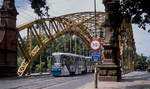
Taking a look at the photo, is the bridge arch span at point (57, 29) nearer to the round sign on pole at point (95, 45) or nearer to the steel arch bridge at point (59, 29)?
the steel arch bridge at point (59, 29)

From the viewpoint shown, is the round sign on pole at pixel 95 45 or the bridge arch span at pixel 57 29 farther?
the bridge arch span at pixel 57 29

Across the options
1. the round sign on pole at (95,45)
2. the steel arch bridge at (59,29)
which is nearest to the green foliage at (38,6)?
the round sign on pole at (95,45)

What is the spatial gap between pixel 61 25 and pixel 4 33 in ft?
128

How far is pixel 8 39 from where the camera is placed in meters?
49.6

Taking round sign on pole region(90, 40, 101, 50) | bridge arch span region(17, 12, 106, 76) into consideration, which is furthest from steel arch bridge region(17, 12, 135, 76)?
round sign on pole region(90, 40, 101, 50)

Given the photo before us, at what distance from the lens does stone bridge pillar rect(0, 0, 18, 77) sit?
1890 inches

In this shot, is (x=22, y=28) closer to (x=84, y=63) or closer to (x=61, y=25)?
(x=84, y=63)

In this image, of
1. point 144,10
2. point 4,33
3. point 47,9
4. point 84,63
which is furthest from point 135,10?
point 84,63

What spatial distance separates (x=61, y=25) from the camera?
8744cm

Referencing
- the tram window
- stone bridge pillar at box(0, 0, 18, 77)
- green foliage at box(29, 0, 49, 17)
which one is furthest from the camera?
the tram window

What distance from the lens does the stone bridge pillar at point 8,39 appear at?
157ft

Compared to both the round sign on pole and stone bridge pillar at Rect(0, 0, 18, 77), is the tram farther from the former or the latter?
the round sign on pole

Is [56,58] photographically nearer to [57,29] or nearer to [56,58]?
[56,58]

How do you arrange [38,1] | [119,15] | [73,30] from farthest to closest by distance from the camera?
[73,30]
[119,15]
[38,1]
